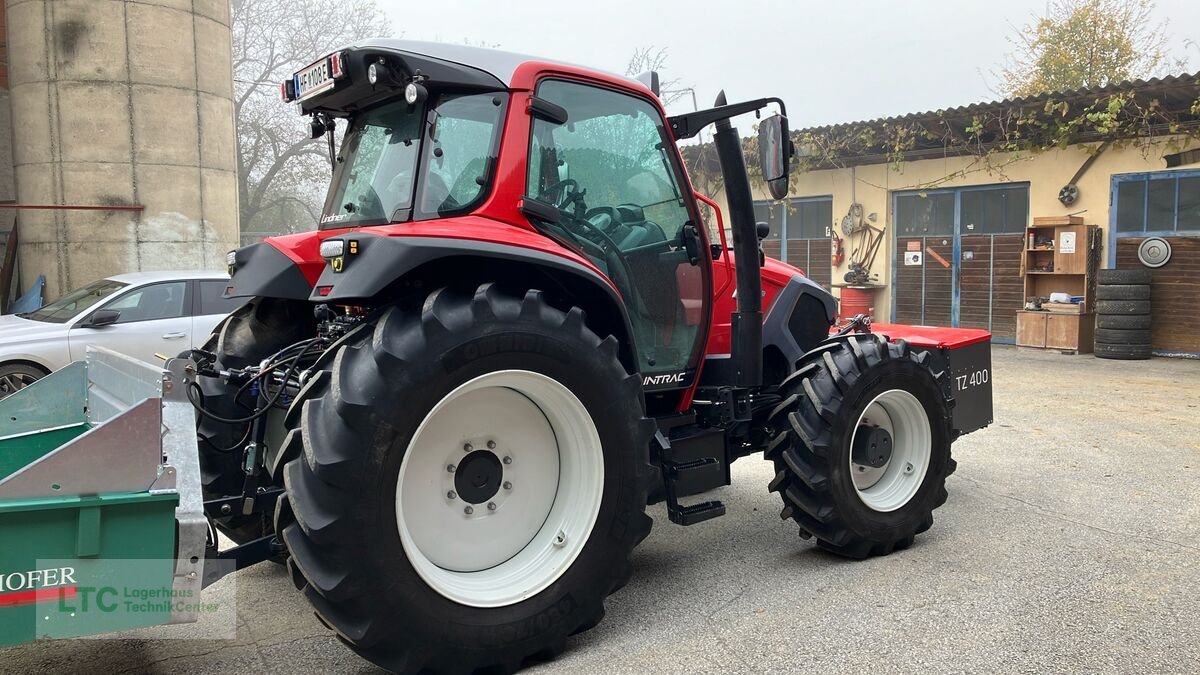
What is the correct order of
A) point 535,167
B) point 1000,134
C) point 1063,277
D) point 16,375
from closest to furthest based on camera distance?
point 535,167 → point 16,375 → point 1063,277 → point 1000,134

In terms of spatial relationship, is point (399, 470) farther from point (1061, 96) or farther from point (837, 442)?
point (1061, 96)

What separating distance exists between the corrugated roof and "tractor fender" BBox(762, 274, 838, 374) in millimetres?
8482

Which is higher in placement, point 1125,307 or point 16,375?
point 1125,307

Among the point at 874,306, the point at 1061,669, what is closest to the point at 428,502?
the point at 1061,669

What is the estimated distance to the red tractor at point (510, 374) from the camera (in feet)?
8.75

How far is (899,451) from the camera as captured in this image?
431 centimetres

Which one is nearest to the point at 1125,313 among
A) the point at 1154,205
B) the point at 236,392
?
the point at 1154,205

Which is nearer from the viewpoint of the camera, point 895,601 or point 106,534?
point 106,534

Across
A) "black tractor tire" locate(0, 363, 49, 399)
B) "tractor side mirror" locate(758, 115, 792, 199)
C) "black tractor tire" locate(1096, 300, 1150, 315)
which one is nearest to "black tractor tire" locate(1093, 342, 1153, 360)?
"black tractor tire" locate(1096, 300, 1150, 315)

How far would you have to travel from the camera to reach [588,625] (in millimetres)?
3131

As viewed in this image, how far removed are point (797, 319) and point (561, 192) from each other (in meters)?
1.70

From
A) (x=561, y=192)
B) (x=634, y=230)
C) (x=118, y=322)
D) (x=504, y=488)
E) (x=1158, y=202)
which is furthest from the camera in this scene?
(x=1158, y=202)

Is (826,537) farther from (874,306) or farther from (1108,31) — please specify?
(1108,31)

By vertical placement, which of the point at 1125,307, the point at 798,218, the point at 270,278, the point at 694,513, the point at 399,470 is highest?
the point at 798,218
